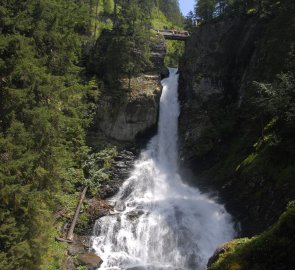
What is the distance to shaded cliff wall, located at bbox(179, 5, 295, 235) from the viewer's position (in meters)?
22.7

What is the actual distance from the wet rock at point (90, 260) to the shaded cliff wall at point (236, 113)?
863 cm

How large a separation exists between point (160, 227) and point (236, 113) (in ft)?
41.1

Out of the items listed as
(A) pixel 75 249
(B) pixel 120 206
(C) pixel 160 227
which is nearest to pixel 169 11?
(B) pixel 120 206

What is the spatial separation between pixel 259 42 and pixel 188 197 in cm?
1499

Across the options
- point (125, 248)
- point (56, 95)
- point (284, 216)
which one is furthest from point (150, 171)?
point (284, 216)

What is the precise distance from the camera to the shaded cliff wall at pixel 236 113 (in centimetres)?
2266

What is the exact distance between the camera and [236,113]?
105ft

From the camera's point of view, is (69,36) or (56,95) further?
(69,36)

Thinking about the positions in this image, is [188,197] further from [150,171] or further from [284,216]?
[284,216]

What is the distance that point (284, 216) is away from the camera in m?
7.64

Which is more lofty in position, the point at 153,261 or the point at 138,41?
the point at 138,41

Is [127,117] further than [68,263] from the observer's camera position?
Yes

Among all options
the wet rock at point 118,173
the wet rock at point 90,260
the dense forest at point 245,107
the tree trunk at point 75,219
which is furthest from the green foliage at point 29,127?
the wet rock at point 118,173

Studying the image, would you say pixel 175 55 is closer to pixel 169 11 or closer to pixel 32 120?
pixel 169 11
